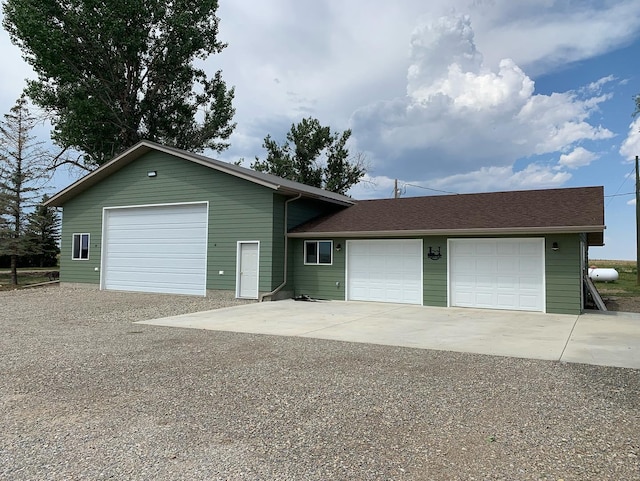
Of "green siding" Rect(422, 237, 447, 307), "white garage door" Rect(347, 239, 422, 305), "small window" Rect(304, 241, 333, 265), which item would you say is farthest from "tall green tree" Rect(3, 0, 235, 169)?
"green siding" Rect(422, 237, 447, 307)

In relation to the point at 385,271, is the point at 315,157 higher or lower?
higher

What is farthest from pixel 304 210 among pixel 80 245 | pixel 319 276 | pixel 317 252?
pixel 80 245

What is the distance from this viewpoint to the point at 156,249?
1609cm

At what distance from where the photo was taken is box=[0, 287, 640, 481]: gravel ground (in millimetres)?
2961

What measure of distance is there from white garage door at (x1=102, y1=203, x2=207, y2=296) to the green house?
47mm

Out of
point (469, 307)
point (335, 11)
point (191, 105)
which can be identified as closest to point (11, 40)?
point (191, 105)

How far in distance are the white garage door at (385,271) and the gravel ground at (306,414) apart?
6.51m

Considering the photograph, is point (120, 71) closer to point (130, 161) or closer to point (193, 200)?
point (130, 161)

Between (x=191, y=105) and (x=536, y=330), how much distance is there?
24.9 metres

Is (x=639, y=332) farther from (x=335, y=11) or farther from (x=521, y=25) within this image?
(x=335, y=11)

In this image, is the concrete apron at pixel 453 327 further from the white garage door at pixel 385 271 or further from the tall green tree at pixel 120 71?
the tall green tree at pixel 120 71

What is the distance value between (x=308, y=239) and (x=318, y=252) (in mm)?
564

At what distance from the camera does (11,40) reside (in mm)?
22609

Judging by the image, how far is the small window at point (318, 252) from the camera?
14477mm
